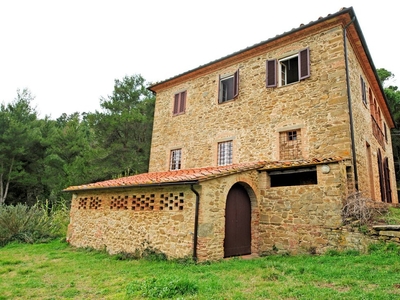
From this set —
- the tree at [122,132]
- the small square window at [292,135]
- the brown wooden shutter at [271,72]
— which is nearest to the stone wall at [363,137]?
the small square window at [292,135]

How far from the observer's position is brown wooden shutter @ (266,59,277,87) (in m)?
10.1

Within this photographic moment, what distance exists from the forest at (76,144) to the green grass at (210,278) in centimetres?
1239

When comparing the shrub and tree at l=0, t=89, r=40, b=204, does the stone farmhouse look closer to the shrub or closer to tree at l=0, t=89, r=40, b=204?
the shrub

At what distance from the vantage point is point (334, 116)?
8.44m

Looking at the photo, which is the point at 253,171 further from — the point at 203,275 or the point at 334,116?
the point at 203,275

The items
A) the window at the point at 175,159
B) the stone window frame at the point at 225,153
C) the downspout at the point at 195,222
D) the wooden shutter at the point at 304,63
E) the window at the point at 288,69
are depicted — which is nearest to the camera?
the downspout at the point at 195,222

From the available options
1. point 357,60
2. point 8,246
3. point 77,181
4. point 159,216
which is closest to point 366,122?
point 357,60

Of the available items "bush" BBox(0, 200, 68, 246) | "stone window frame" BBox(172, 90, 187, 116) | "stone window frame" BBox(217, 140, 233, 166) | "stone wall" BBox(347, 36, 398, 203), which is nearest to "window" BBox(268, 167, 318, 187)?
"stone wall" BBox(347, 36, 398, 203)

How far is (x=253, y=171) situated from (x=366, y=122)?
18.2 ft

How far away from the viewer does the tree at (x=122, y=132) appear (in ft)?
65.3

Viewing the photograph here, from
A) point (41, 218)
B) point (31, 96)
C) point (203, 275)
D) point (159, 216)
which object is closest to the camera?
point (203, 275)

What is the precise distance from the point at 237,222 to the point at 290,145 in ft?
11.1

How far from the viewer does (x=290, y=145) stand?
9.34m

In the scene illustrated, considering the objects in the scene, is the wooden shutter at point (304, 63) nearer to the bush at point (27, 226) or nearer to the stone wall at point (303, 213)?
the stone wall at point (303, 213)
